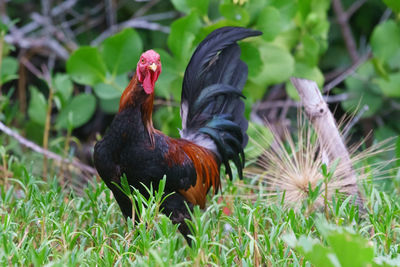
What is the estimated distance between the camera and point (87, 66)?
11.8 feet

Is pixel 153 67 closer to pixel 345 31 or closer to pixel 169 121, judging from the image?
pixel 169 121

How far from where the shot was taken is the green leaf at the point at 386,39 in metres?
3.86

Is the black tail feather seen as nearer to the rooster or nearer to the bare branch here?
the rooster

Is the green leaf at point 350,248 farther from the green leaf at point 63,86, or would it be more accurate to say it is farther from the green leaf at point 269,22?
the green leaf at point 63,86

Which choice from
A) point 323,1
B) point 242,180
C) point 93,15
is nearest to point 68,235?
point 242,180

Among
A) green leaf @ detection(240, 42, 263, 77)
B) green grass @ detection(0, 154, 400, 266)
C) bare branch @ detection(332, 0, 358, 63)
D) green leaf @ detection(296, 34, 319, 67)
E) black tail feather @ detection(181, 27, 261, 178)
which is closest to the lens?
green grass @ detection(0, 154, 400, 266)

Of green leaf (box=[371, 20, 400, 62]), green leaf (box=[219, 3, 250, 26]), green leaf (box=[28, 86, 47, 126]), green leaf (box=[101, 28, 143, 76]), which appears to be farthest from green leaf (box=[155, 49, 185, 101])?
green leaf (box=[371, 20, 400, 62])

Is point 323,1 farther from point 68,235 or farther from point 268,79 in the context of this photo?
point 68,235

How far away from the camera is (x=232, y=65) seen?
9.84 ft

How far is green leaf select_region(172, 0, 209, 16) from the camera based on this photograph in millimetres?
3518

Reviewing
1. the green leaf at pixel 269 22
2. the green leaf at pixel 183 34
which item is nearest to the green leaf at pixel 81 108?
the green leaf at pixel 183 34

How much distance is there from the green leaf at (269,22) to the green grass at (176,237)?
4.16ft

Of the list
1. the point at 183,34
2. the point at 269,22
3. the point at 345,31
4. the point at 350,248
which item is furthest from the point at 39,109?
the point at 350,248

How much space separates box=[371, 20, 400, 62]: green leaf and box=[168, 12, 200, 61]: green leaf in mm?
1342
